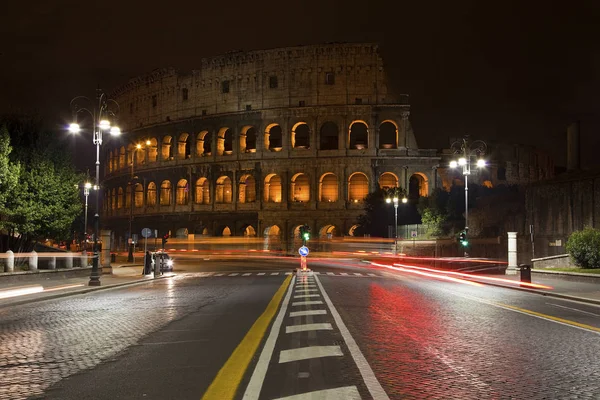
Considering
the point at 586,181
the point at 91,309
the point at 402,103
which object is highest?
the point at 402,103

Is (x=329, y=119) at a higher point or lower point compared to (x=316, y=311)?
higher

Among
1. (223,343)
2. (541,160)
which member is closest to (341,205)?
(541,160)

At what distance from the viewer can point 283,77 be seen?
7800 centimetres

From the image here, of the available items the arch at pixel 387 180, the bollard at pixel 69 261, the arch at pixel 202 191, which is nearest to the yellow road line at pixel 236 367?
the bollard at pixel 69 261

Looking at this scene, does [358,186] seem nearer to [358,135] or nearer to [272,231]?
[272,231]

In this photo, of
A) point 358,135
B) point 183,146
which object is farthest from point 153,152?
point 358,135

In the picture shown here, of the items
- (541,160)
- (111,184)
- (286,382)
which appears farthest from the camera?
(111,184)

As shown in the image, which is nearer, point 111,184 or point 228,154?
point 228,154

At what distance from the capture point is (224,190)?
83000 mm

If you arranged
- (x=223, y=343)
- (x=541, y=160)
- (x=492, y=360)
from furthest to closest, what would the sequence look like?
(x=541, y=160) < (x=223, y=343) < (x=492, y=360)

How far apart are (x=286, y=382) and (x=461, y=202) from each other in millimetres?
54667

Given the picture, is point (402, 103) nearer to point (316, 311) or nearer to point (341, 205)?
point (341, 205)

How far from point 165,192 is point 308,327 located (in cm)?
7907

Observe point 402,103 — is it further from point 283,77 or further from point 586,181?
point 586,181
